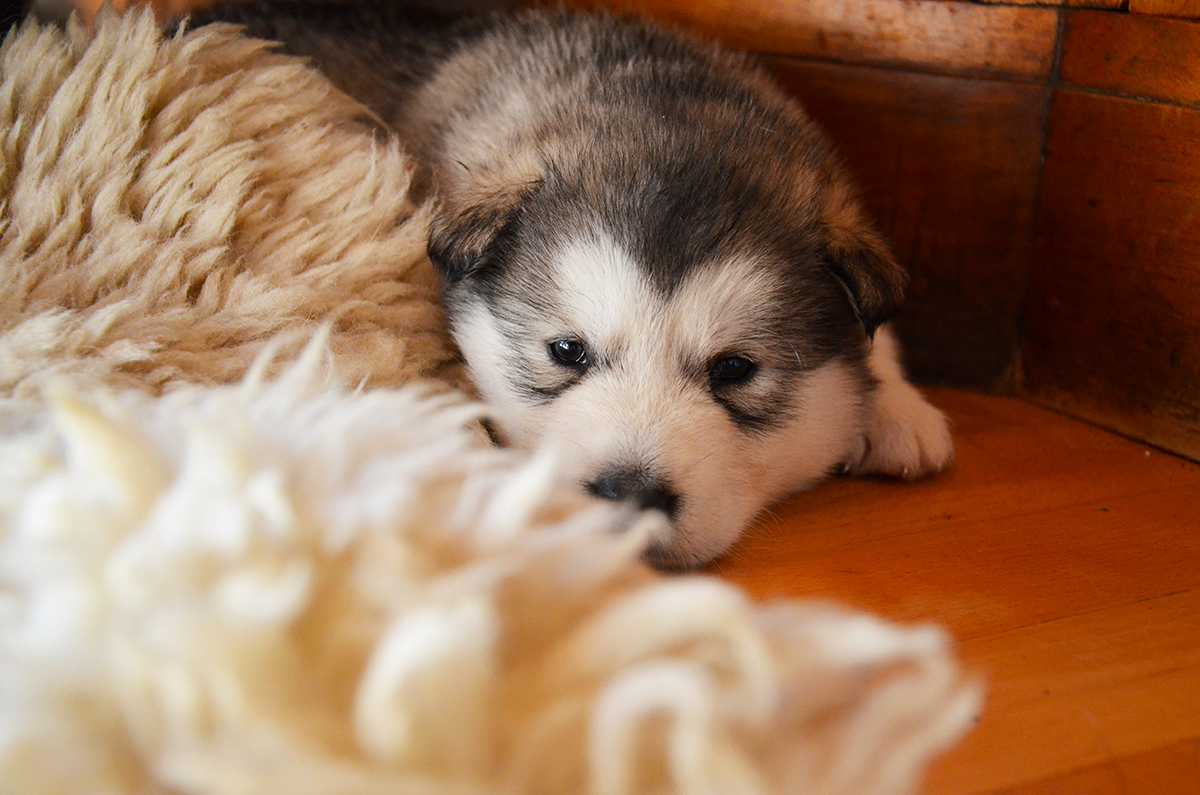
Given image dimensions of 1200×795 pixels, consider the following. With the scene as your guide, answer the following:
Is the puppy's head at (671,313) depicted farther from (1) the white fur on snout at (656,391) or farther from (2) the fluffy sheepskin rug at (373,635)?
(2) the fluffy sheepskin rug at (373,635)

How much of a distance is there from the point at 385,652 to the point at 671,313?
966 millimetres

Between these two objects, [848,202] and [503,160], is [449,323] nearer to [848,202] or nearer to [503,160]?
[503,160]

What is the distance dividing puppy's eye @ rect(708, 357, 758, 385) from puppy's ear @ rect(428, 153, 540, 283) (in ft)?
1.45

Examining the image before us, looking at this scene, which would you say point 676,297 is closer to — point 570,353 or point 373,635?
point 570,353

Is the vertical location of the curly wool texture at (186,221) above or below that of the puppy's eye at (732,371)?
above

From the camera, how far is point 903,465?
192 centimetres

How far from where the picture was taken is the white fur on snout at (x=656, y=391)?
5.02 ft

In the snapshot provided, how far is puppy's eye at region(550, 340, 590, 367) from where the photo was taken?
1.69 meters

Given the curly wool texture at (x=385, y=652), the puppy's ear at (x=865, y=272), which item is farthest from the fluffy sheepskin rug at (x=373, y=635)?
the puppy's ear at (x=865, y=272)

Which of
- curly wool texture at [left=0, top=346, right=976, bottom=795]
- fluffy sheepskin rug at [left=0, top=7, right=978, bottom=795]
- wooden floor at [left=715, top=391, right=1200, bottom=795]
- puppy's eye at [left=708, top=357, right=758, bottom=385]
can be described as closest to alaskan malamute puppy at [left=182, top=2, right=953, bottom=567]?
puppy's eye at [left=708, top=357, right=758, bottom=385]

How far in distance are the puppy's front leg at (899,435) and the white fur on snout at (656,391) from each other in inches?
10.2

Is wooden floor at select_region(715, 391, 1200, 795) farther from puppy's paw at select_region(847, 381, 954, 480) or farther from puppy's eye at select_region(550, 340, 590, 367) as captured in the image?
puppy's eye at select_region(550, 340, 590, 367)

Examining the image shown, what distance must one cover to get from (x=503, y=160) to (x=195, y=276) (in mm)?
613

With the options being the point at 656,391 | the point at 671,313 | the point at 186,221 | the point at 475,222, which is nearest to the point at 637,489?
the point at 656,391
